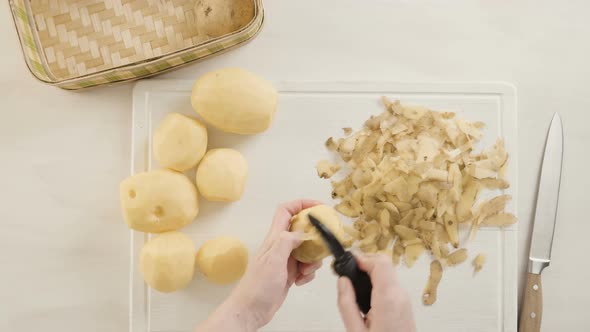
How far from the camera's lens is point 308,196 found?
39.1 inches

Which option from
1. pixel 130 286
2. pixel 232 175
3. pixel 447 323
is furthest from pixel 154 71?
pixel 447 323

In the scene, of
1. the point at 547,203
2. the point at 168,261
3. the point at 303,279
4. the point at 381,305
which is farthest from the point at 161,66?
the point at 547,203

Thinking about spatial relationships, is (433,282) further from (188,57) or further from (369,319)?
(188,57)

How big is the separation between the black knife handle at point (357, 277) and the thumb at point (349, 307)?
11 mm

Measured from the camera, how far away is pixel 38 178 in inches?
40.1

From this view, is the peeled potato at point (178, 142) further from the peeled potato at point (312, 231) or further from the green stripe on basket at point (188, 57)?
the peeled potato at point (312, 231)

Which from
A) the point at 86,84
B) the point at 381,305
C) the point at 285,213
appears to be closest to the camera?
the point at 381,305

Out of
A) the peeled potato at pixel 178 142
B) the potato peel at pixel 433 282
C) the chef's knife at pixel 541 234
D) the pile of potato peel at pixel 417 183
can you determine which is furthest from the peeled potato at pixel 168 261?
the chef's knife at pixel 541 234

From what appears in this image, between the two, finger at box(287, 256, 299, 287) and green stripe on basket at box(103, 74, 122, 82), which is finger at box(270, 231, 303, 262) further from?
green stripe on basket at box(103, 74, 122, 82)

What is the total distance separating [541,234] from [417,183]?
27 centimetres

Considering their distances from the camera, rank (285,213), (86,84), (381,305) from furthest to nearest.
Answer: (86,84), (285,213), (381,305)

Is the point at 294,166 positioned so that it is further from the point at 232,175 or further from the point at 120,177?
the point at 120,177

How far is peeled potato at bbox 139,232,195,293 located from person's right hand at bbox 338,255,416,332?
1.00 feet

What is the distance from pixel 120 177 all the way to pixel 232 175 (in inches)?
10.0
